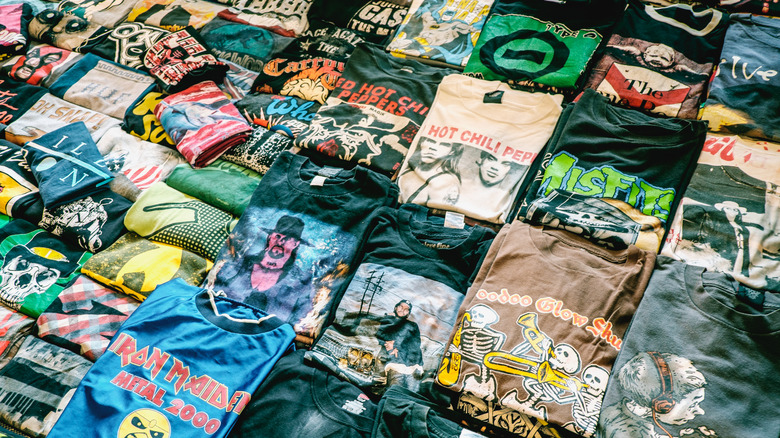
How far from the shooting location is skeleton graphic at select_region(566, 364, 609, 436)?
51.4 inches

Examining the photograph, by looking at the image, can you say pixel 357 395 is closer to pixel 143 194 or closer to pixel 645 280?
pixel 645 280

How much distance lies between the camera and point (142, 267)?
5.82ft

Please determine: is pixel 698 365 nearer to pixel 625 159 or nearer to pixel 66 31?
pixel 625 159

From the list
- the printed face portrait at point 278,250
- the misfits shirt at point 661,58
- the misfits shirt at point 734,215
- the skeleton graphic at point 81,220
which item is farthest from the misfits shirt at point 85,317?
the misfits shirt at point 661,58

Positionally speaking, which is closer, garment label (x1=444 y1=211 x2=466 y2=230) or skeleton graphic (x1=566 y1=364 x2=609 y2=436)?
skeleton graphic (x1=566 y1=364 x2=609 y2=436)

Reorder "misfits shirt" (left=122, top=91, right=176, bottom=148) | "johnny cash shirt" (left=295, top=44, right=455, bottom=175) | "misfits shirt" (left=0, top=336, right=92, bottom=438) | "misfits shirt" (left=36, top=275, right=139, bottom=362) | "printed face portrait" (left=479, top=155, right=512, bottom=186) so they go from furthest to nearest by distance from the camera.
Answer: "misfits shirt" (left=122, top=91, right=176, bottom=148) < "johnny cash shirt" (left=295, top=44, right=455, bottom=175) < "printed face portrait" (left=479, top=155, right=512, bottom=186) < "misfits shirt" (left=36, top=275, right=139, bottom=362) < "misfits shirt" (left=0, top=336, right=92, bottom=438)

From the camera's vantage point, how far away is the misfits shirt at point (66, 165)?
77.7 inches

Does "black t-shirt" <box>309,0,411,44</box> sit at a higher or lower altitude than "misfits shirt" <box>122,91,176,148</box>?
higher

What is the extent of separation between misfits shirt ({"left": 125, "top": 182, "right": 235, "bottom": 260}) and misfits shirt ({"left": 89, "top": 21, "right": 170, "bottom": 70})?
986 mm

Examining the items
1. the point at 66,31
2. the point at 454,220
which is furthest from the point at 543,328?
the point at 66,31

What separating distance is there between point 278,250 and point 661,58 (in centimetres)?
174

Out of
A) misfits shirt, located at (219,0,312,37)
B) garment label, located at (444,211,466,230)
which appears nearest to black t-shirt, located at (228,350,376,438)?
garment label, located at (444,211,466,230)

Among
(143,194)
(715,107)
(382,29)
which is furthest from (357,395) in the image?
(382,29)

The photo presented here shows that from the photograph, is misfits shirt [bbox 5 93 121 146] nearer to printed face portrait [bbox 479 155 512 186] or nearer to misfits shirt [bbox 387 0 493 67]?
misfits shirt [bbox 387 0 493 67]
